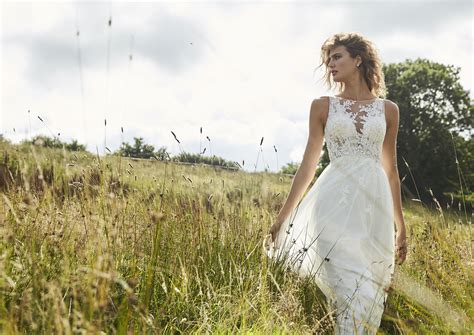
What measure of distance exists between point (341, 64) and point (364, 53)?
0.21m

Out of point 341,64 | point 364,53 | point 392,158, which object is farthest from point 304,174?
point 364,53

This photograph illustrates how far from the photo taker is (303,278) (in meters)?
3.34

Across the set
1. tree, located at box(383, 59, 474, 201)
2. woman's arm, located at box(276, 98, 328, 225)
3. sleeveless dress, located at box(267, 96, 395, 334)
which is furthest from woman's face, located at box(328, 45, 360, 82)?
tree, located at box(383, 59, 474, 201)

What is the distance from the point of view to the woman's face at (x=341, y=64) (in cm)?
364

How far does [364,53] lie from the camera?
3.70 m

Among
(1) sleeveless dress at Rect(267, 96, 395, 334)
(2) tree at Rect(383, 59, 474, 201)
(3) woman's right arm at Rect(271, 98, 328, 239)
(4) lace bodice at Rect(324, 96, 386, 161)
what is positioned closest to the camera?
(1) sleeveless dress at Rect(267, 96, 395, 334)

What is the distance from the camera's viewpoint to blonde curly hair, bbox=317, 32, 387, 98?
3693mm

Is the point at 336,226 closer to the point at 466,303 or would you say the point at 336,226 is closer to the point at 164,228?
the point at 466,303

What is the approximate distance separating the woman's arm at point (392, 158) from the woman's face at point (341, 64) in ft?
1.16

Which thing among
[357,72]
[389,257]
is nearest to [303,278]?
[389,257]

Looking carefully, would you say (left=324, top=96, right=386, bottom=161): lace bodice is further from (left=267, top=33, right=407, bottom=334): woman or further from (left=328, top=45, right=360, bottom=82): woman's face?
(left=328, top=45, right=360, bottom=82): woman's face

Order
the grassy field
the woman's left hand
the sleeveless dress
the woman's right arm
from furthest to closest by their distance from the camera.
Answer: the woman's left hand < the woman's right arm < the sleeveless dress < the grassy field

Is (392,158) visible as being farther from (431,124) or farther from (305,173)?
(431,124)

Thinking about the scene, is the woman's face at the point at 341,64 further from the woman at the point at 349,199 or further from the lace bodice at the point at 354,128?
the lace bodice at the point at 354,128
